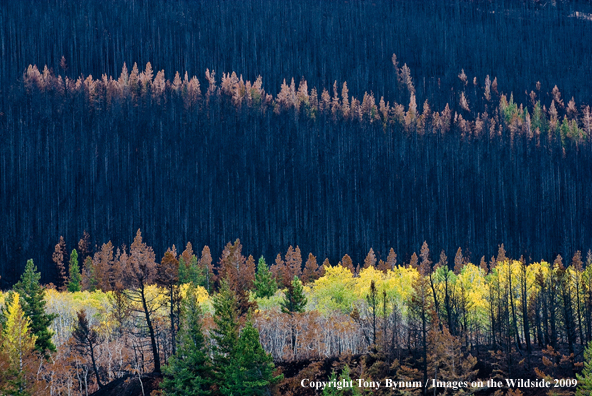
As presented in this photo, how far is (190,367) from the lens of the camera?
54.5 meters

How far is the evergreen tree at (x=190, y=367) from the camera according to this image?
53188 millimetres

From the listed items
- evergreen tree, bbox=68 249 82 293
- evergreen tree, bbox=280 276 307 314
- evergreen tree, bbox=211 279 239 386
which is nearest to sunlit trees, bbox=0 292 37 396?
evergreen tree, bbox=211 279 239 386

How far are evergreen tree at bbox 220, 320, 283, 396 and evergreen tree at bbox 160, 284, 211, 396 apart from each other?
1.96m

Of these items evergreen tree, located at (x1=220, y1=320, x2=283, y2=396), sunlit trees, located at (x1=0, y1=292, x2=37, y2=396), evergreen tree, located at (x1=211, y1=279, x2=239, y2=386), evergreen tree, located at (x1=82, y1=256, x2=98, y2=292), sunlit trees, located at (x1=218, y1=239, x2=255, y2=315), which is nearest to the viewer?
sunlit trees, located at (x1=0, y1=292, x2=37, y2=396)

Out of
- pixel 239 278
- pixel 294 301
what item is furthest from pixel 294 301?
pixel 239 278

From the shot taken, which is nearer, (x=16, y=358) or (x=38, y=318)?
(x=16, y=358)

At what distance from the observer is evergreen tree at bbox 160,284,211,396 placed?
5319 cm

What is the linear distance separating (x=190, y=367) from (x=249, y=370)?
16.5 feet

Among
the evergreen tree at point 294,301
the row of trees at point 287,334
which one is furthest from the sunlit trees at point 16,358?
the evergreen tree at point 294,301

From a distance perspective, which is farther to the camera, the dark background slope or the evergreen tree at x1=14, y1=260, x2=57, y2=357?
the dark background slope

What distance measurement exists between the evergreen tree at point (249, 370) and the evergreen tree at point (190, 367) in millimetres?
1956

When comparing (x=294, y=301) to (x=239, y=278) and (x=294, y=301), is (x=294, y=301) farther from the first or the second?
(x=239, y=278)

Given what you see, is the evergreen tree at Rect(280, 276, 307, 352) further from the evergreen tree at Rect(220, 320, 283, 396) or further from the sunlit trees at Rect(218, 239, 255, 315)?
the evergreen tree at Rect(220, 320, 283, 396)

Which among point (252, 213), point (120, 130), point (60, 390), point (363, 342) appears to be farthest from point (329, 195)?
point (60, 390)
